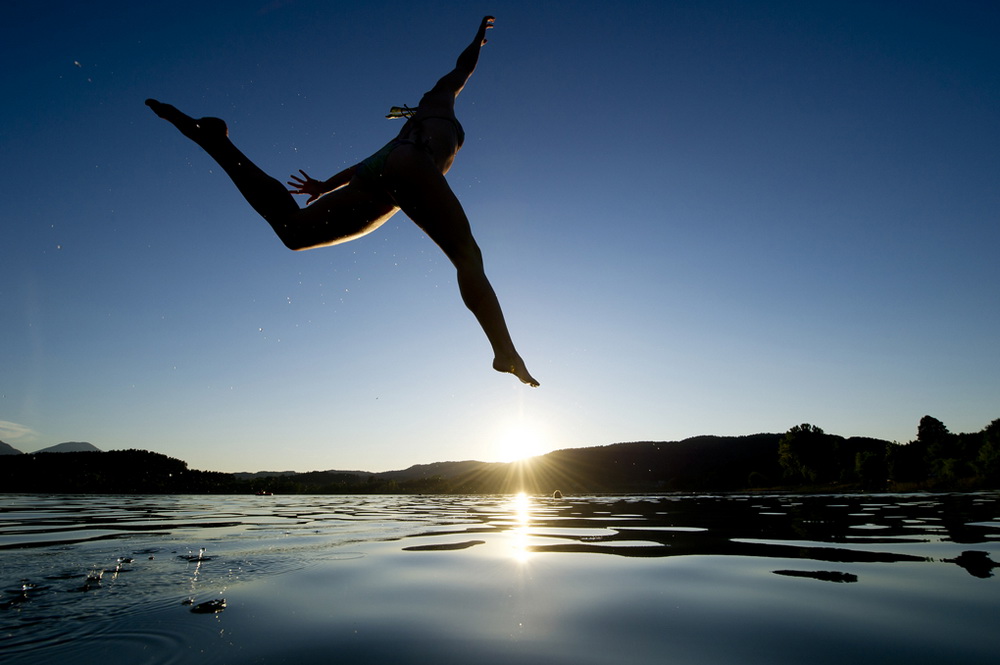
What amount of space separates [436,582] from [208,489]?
256 feet

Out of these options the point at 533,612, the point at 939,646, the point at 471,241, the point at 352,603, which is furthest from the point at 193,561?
the point at 939,646

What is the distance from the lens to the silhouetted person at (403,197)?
2547 millimetres

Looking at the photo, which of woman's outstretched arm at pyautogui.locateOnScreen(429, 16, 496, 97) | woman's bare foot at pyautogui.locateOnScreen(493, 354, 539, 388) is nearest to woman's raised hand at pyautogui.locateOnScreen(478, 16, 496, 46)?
woman's outstretched arm at pyautogui.locateOnScreen(429, 16, 496, 97)

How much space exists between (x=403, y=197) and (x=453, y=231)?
327 millimetres

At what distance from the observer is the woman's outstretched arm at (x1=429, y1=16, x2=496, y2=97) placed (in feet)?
10.5

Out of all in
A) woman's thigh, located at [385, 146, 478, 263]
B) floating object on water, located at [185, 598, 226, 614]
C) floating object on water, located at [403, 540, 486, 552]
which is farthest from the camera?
floating object on water, located at [403, 540, 486, 552]

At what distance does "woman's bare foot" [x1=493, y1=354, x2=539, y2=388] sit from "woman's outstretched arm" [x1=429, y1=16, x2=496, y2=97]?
5.95 feet

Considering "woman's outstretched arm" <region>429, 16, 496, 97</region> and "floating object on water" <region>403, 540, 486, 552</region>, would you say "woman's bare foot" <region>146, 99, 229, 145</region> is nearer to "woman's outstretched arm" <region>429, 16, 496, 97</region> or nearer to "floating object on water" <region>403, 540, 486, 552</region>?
"woman's outstretched arm" <region>429, 16, 496, 97</region>

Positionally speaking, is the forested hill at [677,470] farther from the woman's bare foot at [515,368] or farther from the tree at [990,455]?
the woman's bare foot at [515,368]

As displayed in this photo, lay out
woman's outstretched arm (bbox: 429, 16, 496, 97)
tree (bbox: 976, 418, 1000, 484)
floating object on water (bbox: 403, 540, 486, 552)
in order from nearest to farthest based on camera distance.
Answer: woman's outstretched arm (bbox: 429, 16, 496, 97), floating object on water (bbox: 403, 540, 486, 552), tree (bbox: 976, 418, 1000, 484)

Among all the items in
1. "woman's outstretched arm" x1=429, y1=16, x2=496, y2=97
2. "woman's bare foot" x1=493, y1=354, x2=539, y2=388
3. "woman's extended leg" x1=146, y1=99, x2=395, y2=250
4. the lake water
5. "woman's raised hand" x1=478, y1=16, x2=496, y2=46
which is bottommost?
the lake water

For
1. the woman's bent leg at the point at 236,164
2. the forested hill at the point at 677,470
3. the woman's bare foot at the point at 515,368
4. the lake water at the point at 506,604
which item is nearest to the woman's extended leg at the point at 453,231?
the woman's bare foot at the point at 515,368

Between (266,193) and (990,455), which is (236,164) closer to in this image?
(266,193)

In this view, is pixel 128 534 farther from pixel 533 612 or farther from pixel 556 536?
pixel 533 612
